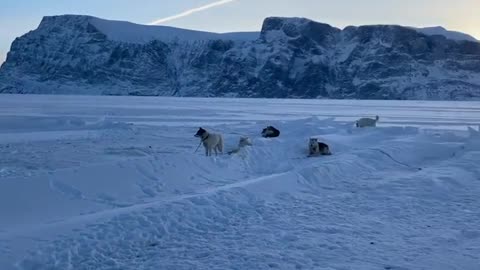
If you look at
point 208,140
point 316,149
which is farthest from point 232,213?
point 316,149

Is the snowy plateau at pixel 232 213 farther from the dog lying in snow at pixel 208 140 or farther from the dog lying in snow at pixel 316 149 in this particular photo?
the dog lying in snow at pixel 316 149

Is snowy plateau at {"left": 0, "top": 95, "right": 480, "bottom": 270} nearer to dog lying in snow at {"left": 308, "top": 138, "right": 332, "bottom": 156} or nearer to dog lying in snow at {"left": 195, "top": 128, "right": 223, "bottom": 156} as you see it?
dog lying in snow at {"left": 195, "top": 128, "right": 223, "bottom": 156}

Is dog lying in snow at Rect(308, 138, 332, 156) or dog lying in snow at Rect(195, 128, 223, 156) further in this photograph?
dog lying in snow at Rect(308, 138, 332, 156)

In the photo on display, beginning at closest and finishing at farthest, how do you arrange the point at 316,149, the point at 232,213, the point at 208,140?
the point at 232,213, the point at 208,140, the point at 316,149

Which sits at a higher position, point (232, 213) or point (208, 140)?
point (208, 140)

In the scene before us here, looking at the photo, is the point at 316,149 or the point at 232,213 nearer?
the point at 232,213

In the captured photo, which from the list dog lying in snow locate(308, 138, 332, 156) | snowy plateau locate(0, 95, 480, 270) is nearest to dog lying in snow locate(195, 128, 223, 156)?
snowy plateau locate(0, 95, 480, 270)

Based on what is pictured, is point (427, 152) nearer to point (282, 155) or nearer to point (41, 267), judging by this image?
point (282, 155)

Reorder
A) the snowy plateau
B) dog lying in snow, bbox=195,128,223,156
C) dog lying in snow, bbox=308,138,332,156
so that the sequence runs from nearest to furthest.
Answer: the snowy plateau → dog lying in snow, bbox=195,128,223,156 → dog lying in snow, bbox=308,138,332,156

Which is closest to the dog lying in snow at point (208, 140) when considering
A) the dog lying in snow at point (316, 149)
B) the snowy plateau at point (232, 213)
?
the snowy plateau at point (232, 213)

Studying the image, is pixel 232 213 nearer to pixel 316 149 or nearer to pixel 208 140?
pixel 208 140

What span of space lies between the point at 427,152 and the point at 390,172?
18.3ft

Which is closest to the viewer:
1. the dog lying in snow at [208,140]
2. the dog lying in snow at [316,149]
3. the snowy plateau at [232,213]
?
the snowy plateau at [232,213]

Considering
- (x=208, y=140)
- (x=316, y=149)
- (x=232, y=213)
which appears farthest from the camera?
(x=316, y=149)
